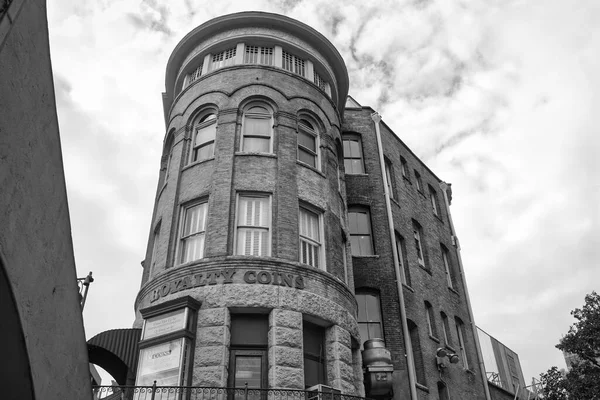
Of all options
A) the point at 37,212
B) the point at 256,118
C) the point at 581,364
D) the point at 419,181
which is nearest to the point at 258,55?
the point at 256,118

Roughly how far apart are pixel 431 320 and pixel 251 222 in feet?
38.2

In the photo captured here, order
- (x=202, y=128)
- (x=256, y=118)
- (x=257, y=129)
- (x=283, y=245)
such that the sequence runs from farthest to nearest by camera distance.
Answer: (x=202, y=128), (x=256, y=118), (x=257, y=129), (x=283, y=245)

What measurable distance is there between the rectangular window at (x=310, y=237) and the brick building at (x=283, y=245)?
0.15 feet

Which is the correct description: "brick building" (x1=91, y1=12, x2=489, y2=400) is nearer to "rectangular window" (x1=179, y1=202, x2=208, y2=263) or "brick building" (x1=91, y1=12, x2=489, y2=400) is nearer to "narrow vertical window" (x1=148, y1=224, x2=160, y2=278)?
"rectangular window" (x1=179, y1=202, x2=208, y2=263)

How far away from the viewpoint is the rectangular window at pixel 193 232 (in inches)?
589

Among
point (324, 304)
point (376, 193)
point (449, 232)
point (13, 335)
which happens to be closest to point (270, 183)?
point (324, 304)

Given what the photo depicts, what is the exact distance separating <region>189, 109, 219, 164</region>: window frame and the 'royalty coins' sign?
4463 mm

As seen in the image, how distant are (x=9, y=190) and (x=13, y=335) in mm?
1716

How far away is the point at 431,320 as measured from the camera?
2284 cm

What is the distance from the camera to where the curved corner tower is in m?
12.9

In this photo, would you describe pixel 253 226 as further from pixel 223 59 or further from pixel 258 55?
pixel 223 59

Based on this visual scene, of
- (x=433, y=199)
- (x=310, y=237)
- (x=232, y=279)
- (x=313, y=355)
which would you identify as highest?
(x=433, y=199)

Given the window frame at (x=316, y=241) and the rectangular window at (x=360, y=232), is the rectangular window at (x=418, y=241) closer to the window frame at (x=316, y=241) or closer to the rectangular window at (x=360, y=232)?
the rectangular window at (x=360, y=232)

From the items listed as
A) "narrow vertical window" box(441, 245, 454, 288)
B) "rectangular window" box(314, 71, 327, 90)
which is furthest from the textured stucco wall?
"narrow vertical window" box(441, 245, 454, 288)
